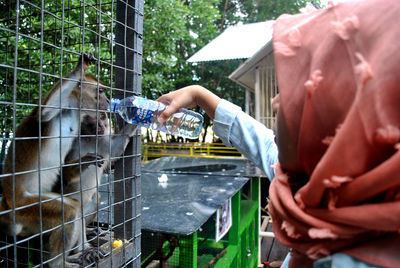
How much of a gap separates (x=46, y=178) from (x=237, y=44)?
7026mm

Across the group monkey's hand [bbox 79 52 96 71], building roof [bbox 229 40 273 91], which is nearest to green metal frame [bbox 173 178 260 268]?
monkey's hand [bbox 79 52 96 71]

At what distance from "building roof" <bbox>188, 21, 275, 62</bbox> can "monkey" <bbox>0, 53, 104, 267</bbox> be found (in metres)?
5.49

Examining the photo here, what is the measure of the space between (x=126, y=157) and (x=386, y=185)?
1203mm

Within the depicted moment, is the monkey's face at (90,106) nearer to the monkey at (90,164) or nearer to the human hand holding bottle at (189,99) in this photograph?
the monkey at (90,164)

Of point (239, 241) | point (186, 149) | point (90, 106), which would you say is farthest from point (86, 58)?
point (186, 149)

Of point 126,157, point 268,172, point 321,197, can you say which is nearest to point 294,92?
point 321,197

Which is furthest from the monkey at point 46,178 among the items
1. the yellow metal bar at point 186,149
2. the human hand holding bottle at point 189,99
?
the yellow metal bar at point 186,149

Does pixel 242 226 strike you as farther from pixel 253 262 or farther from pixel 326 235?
pixel 326 235

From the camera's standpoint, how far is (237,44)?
813 centimetres

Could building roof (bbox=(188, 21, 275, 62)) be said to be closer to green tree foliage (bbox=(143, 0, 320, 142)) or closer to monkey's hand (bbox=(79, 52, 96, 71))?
green tree foliage (bbox=(143, 0, 320, 142))

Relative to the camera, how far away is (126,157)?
153 centimetres

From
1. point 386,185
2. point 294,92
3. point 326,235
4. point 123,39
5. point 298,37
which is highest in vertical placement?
point 123,39

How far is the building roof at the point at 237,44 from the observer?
24.1ft

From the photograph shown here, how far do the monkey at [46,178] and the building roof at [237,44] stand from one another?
549cm
